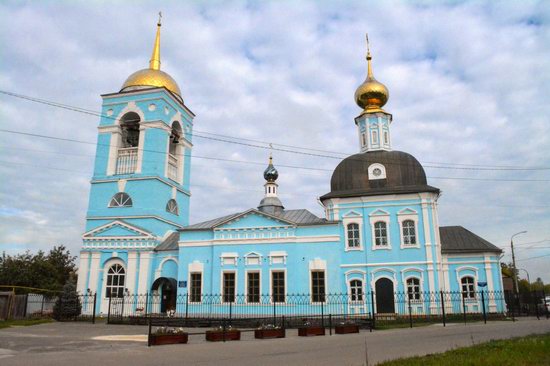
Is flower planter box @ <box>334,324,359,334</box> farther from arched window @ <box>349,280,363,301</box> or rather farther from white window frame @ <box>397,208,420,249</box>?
white window frame @ <box>397,208,420,249</box>

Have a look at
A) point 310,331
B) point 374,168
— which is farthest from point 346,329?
point 374,168

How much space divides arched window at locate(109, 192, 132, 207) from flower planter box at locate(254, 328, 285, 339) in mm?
17338

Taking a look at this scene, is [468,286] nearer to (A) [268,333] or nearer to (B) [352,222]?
(B) [352,222]

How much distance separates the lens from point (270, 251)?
80.5ft

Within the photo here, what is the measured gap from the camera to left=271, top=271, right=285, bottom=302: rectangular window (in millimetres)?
23875

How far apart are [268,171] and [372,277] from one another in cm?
1210

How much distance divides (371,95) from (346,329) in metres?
19.5

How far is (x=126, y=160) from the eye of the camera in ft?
96.9

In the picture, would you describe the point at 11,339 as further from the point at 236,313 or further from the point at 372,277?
the point at 372,277

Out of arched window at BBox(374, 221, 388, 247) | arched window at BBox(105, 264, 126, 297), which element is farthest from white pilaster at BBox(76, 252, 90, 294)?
arched window at BBox(374, 221, 388, 247)

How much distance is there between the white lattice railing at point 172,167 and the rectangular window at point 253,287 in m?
10.3

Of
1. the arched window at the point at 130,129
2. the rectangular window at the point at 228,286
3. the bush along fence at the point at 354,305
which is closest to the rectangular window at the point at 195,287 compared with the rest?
the bush along fence at the point at 354,305

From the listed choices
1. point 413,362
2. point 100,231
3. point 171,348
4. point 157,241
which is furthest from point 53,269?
point 413,362

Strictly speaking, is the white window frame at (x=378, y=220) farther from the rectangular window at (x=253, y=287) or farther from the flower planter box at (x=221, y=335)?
the flower planter box at (x=221, y=335)
